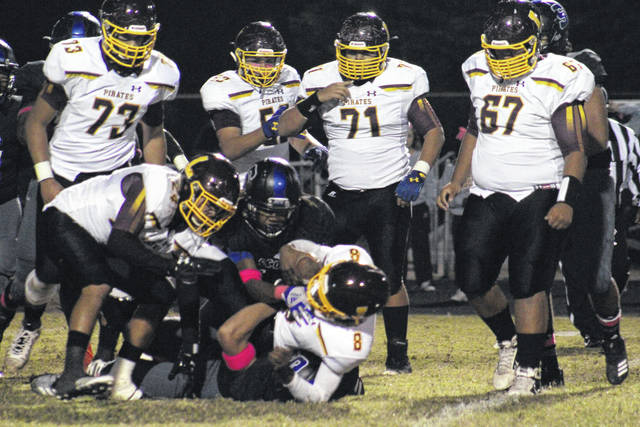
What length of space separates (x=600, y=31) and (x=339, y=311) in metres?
12.4

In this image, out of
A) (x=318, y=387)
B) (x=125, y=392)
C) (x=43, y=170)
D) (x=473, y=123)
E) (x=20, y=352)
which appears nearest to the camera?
(x=318, y=387)

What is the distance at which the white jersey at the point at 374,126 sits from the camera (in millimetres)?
5777

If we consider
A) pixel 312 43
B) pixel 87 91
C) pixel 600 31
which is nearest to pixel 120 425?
pixel 87 91

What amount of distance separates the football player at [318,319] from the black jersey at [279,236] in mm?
229

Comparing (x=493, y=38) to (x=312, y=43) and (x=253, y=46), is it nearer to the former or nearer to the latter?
(x=253, y=46)

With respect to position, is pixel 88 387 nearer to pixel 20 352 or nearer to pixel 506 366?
pixel 20 352

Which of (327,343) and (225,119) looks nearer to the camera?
(327,343)

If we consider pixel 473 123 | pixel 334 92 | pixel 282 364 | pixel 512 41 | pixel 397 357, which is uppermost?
pixel 512 41

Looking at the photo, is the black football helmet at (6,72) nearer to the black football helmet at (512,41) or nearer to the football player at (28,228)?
the football player at (28,228)

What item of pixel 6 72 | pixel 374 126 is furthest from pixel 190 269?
pixel 6 72

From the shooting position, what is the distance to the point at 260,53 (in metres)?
5.93

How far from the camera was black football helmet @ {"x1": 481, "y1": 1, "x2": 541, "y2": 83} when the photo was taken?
488 centimetres

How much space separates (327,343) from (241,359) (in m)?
0.43

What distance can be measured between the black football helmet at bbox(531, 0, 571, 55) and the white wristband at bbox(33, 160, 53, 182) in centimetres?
269
